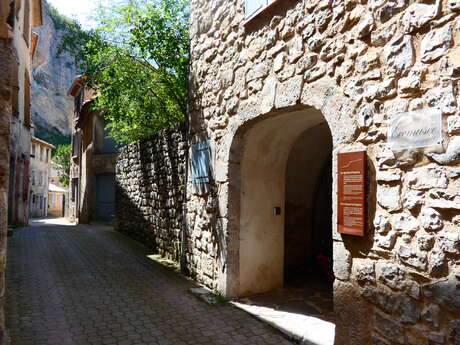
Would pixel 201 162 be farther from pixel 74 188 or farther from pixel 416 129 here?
pixel 74 188

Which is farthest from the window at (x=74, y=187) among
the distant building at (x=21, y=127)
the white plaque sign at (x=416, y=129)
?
the white plaque sign at (x=416, y=129)

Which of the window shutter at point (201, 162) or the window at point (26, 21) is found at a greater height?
the window at point (26, 21)

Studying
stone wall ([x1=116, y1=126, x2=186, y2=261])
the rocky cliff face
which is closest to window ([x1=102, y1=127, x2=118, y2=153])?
stone wall ([x1=116, y1=126, x2=186, y2=261])

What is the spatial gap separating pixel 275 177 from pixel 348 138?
2.03 metres

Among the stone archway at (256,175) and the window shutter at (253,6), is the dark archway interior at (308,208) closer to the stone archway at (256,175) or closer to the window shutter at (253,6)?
the stone archway at (256,175)

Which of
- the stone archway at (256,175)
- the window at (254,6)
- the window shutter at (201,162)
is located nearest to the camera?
the window at (254,6)

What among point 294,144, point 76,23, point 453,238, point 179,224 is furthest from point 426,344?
point 76,23

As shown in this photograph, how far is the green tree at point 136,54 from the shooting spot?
22.9 ft

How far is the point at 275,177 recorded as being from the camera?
189 inches

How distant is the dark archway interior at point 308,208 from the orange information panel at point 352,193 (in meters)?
2.26

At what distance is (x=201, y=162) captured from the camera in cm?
509

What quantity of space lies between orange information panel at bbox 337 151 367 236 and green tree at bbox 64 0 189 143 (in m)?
4.98

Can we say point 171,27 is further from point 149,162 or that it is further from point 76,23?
point 149,162

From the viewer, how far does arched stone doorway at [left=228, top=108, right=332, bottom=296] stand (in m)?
4.43
